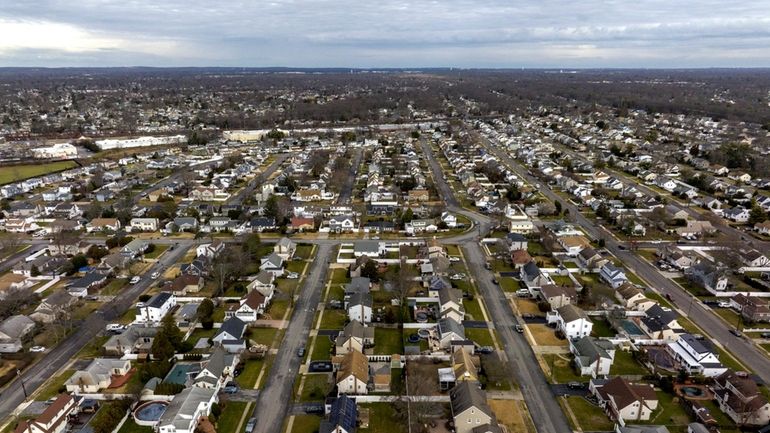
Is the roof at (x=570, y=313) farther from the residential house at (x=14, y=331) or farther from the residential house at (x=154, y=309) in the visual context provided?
the residential house at (x=14, y=331)

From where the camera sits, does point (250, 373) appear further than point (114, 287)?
No

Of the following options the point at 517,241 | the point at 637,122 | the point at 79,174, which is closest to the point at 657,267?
the point at 517,241

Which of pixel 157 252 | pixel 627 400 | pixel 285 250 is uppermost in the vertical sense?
pixel 285 250

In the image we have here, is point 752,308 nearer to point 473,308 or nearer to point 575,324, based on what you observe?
point 575,324

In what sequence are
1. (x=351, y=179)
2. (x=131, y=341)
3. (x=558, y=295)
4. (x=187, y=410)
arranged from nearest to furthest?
(x=187, y=410), (x=131, y=341), (x=558, y=295), (x=351, y=179)

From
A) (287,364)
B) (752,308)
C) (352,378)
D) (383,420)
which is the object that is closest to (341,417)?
(383,420)

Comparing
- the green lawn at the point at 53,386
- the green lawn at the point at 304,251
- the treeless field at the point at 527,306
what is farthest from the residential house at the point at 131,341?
the treeless field at the point at 527,306
